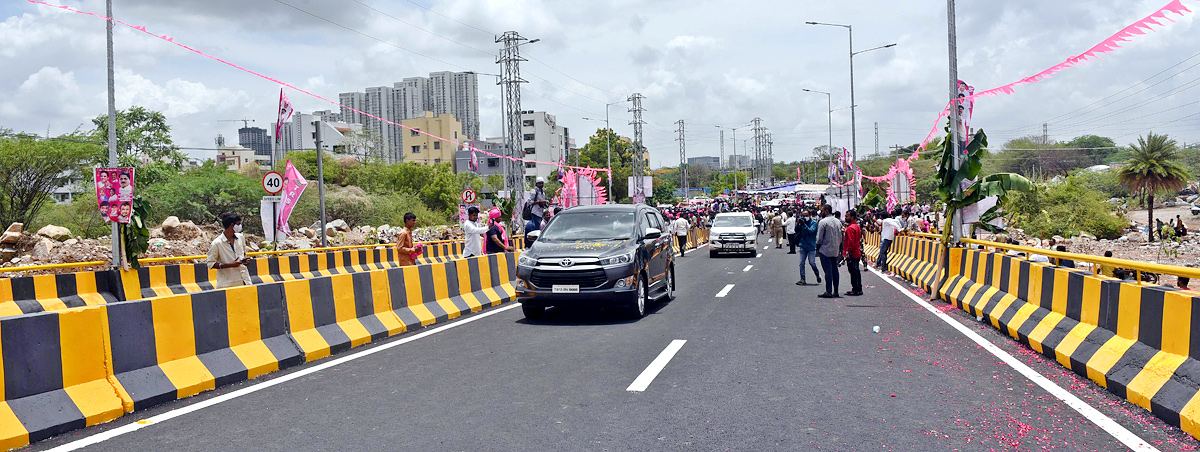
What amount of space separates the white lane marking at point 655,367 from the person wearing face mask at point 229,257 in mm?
5094

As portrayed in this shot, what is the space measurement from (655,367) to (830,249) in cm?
740

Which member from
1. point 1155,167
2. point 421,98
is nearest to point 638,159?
point 1155,167

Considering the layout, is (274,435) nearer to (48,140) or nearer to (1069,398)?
(1069,398)

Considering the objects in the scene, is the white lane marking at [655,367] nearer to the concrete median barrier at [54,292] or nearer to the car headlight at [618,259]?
the car headlight at [618,259]

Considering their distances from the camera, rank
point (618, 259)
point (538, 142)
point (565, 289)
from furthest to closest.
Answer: point (538, 142) < point (618, 259) < point (565, 289)

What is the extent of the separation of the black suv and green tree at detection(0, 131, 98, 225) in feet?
91.4

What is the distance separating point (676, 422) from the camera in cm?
547

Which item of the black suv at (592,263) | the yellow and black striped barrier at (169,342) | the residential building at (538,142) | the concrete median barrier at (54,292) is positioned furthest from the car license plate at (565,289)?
the residential building at (538,142)

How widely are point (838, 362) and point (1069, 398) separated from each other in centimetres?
203

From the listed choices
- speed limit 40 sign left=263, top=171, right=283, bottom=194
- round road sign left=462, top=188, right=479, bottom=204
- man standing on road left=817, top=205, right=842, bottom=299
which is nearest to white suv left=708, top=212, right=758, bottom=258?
round road sign left=462, top=188, right=479, bottom=204

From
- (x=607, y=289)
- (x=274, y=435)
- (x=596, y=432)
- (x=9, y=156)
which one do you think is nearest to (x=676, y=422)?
(x=596, y=432)

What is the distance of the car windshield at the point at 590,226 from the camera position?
11.9 metres

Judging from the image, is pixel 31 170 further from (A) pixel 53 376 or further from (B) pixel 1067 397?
(B) pixel 1067 397

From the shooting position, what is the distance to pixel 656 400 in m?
6.11
